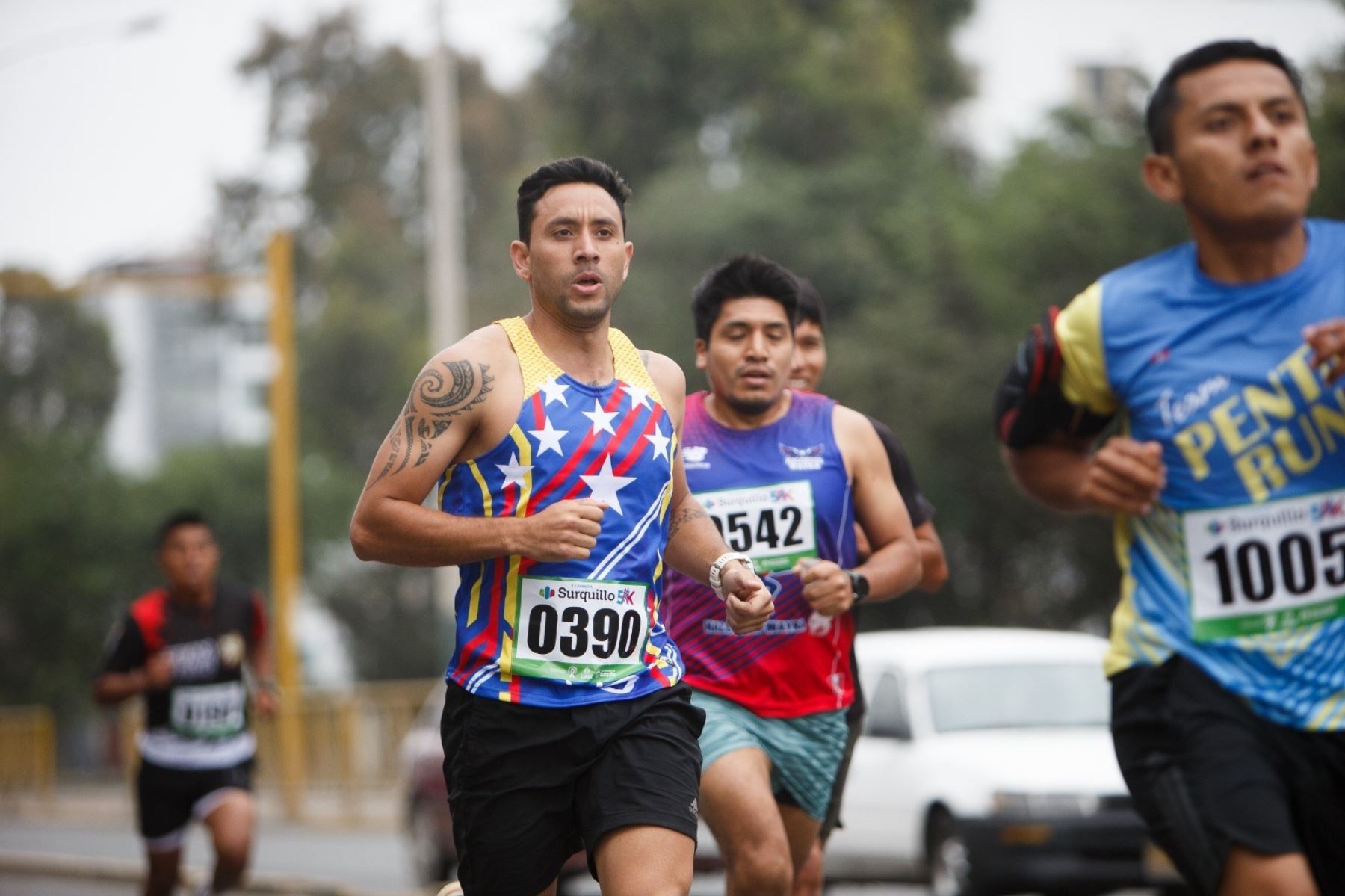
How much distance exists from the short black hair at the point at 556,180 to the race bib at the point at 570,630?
1.04 meters

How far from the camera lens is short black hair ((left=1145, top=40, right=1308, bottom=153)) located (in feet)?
14.9

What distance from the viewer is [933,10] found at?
4744 cm

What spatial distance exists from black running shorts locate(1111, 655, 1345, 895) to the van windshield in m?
8.25

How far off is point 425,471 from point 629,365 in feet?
2.39

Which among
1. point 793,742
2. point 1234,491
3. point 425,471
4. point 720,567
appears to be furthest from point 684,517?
point 1234,491

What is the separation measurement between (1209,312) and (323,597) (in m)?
51.3

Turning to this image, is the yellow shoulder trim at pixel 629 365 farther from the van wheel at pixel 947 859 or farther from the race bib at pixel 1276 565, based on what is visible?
the van wheel at pixel 947 859

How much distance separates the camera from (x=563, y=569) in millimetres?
5250

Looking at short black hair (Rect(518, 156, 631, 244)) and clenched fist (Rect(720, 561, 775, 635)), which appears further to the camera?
short black hair (Rect(518, 156, 631, 244))

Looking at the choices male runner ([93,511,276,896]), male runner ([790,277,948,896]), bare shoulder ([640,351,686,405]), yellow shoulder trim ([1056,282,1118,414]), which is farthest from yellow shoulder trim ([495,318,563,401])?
male runner ([93,511,276,896])

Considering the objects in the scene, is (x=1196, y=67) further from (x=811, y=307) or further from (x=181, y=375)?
(x=181, y=375)

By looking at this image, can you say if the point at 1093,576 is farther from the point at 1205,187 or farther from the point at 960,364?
the point at 1205,187

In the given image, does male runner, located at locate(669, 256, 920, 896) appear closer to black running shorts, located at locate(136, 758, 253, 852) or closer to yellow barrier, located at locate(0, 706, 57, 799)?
black running shorts, located at locate(136, 758, 253, 852)

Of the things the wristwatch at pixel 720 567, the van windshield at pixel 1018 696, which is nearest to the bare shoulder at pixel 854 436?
the wristwatch at pixel 720 567
